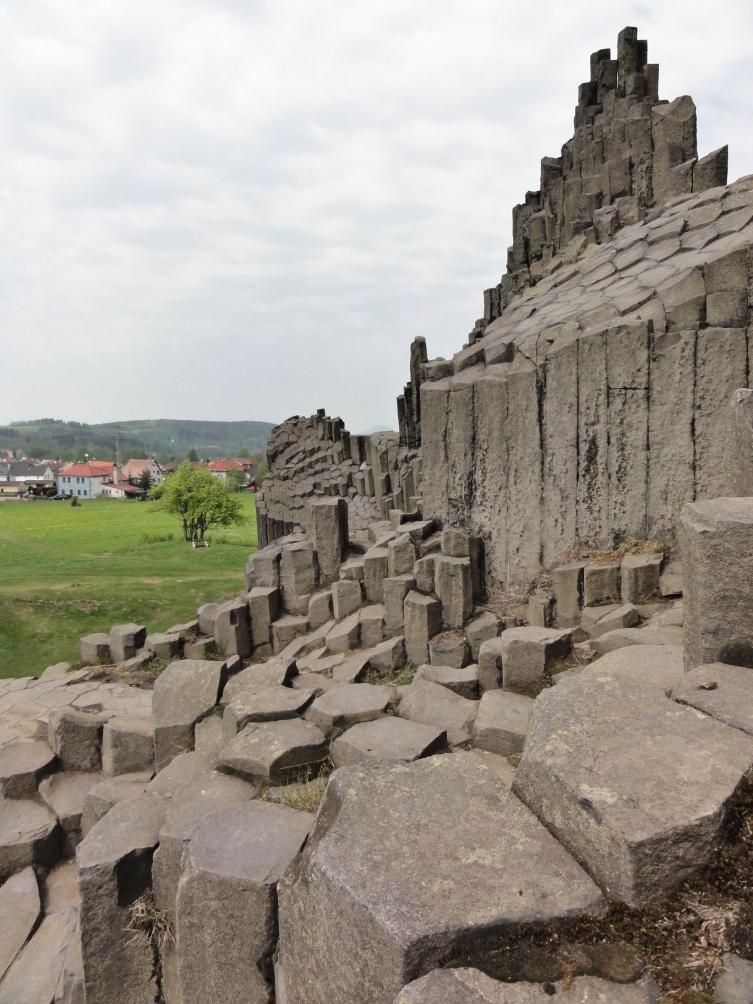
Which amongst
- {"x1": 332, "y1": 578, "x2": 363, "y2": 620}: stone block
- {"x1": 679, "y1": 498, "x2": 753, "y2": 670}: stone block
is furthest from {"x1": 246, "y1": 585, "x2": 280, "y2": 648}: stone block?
{"x1": 679, "y1": 498, "x2": 753, "y2": 670}: stone block

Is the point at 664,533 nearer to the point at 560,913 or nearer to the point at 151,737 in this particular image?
the point at 560,913

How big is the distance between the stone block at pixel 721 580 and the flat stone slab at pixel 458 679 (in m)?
2.32

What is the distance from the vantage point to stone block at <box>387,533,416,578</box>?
7.37 meters

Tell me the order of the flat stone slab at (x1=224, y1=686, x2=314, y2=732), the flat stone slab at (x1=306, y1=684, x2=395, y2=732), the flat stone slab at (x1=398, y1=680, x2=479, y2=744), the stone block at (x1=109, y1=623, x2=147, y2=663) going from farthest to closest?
1. the stone block at (x1=109, y1=623, x2=147, y2=663)
2. the flat stone slab at (x1=224, y1=686, x2=314, y2=732)
3. the flat stone slab at (x1=306, y1=684, x2=395, y2=732)
4. the flat stone slab at (x1=398, y1=680, x2=479, y2=744)

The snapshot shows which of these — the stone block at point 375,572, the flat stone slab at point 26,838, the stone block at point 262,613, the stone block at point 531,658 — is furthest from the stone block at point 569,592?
the flat stone slab at point 26,838

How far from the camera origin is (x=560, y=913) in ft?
7.03

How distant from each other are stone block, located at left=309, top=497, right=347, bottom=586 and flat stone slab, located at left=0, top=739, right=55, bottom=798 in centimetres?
406

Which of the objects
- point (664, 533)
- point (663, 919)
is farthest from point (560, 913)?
point (664, 533)

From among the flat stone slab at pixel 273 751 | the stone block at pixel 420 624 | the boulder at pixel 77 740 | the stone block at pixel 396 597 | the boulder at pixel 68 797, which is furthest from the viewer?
the stone block at pixel 396 597

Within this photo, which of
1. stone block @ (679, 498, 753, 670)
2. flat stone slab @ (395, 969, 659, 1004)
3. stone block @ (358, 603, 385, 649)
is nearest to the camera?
flat stone slab @ (395, 969, 659, 1004)

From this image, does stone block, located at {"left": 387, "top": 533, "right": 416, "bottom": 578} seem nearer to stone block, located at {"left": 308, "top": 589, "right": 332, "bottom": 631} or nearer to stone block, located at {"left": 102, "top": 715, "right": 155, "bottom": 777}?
stone block, located at {"left": 308, "top": 589, "right": 332, "bottom": 631}

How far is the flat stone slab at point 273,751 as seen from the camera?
4094 millimetres

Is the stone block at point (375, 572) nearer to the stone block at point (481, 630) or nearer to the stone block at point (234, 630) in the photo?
the stone block at point (481, 630)

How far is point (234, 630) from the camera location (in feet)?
28.8
